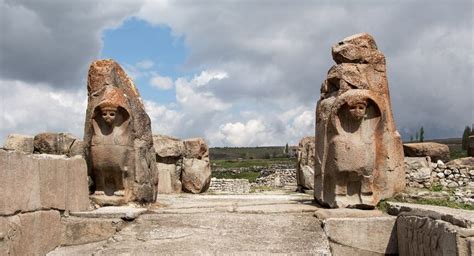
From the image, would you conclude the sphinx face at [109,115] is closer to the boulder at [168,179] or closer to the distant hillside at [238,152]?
the boulder at [168,179]

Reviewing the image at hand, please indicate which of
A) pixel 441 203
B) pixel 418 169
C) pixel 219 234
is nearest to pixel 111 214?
pixel 219 234

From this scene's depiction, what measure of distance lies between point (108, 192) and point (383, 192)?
3.86 metres

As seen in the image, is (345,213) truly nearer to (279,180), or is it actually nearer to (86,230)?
(86,230)

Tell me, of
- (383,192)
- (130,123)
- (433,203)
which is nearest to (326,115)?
(383,192)

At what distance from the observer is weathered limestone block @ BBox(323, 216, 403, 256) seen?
6.35 metres

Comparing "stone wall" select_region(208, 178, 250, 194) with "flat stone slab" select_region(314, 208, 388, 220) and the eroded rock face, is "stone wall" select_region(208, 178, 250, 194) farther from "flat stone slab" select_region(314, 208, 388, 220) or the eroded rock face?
"flat stone slab" select_region(314, 208, 388, 220)

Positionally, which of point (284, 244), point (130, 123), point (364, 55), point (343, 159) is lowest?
point (284, 244)

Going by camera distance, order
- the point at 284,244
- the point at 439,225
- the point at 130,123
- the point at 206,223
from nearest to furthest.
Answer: the point at 439,225 → the point at 284,244 → the point at 206,223 → the point at 130,123

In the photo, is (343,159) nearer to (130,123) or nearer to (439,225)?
(439,225)

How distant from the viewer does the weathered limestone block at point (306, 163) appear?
14.0m

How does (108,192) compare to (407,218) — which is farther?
(108,192)

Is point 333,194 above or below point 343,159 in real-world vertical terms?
below

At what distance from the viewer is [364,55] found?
788 cm

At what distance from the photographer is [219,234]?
243 inches
